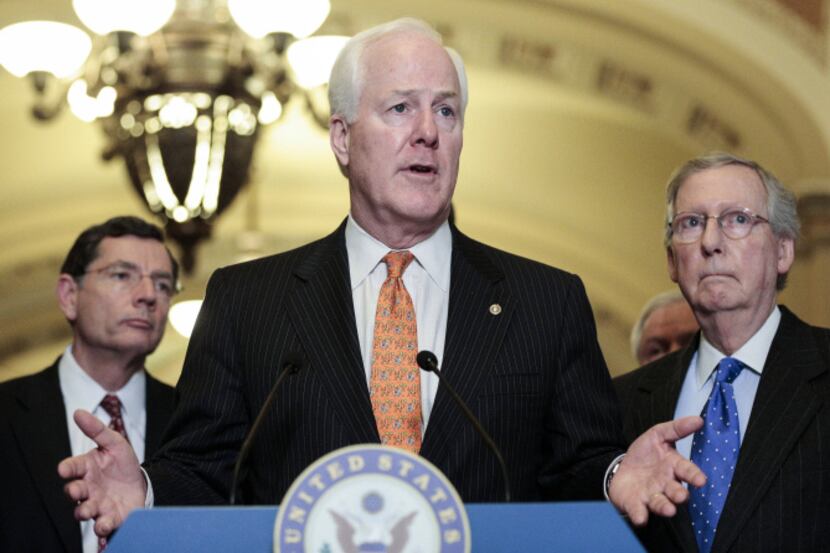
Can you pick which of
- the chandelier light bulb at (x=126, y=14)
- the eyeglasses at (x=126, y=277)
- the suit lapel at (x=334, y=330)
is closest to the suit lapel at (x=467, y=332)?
the suit lapel at (x=334, y=330)

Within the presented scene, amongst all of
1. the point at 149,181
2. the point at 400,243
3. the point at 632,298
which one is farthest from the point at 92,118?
the point at 632,298

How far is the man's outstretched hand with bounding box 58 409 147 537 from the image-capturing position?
7.58ft

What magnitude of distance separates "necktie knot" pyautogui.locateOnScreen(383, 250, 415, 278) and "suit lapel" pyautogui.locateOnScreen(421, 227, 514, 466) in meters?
0.09

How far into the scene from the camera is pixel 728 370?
3404mm

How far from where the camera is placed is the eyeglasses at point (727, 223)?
352 centimetres

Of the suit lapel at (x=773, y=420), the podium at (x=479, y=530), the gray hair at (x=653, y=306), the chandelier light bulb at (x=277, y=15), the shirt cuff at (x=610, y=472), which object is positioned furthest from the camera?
the chandelier light bulb at (x=277, y=15)

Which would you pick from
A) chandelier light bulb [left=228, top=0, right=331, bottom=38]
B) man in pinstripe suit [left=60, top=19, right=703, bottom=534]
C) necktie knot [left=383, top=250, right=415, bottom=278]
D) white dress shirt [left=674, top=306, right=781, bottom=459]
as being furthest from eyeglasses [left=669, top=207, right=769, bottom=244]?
chandelier light bulb [left=228, top=0, right=331, bottom=38]

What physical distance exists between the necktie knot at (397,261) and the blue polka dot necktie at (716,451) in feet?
2.73

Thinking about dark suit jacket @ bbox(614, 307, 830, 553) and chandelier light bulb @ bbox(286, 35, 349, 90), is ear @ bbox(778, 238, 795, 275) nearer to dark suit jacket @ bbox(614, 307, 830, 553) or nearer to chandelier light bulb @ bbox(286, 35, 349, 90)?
dark suit jacket @ bbox(614, 307, 830, 553)

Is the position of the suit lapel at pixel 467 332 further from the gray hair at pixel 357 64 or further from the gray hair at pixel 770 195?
the gray hair at pixel 770 195

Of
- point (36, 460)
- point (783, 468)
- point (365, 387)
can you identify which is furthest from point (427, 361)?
point (36, 460)

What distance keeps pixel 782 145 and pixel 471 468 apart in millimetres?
7135

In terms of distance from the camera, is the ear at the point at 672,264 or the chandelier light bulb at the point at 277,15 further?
the chandelier light bulb at the point at 277,15

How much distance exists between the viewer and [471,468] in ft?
8.80
